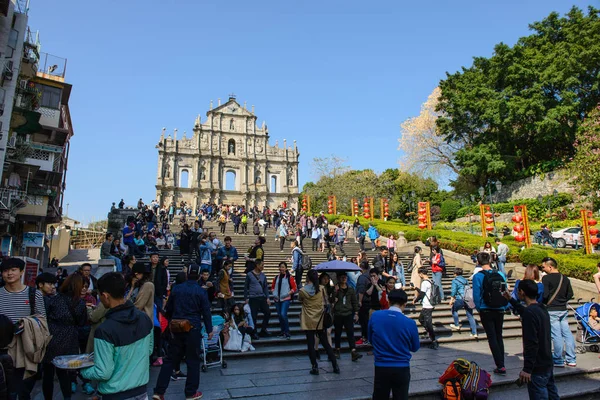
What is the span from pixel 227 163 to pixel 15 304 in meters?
47.3

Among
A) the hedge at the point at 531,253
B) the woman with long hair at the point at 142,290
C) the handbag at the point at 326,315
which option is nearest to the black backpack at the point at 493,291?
the handbag at the point at 326,315

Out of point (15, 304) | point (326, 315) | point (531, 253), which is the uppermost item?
point (531, 253)

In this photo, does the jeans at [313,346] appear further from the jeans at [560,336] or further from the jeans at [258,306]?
the jeans at [560,336]

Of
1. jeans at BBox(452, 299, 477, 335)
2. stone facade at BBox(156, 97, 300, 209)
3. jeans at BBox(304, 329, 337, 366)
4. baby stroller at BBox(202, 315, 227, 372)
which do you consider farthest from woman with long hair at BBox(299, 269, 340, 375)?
stone facade at BBox(156, 97, 300, 209)

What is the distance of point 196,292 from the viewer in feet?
16.5

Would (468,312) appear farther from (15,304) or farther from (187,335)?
(15,304)

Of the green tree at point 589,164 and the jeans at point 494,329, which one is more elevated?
the green tree at point 589,164

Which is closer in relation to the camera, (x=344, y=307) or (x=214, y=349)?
(x=214, y=349)

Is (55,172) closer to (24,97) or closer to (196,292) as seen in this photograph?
(24,97)

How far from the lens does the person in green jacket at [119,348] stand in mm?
2809

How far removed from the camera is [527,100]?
29.0 meters

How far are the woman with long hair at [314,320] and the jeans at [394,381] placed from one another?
215 cm

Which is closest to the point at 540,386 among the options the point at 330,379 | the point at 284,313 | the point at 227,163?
the point at 330,379

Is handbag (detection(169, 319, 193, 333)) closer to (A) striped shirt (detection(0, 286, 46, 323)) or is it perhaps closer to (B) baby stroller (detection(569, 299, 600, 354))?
(A) striped shirt (detection(0, 286, 46, 323))
